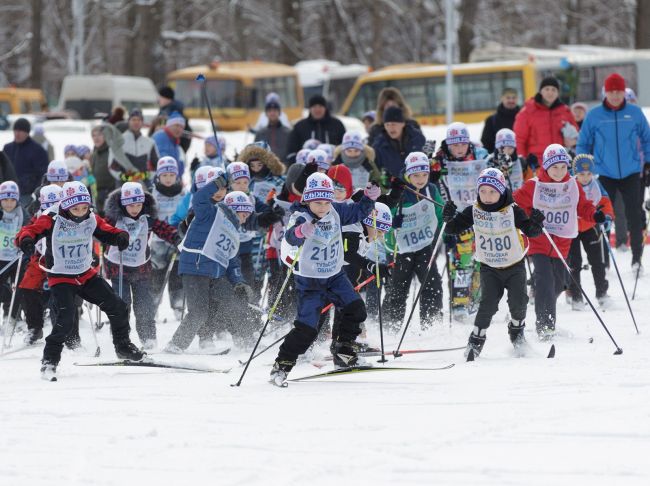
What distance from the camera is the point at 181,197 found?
11609 millimetres

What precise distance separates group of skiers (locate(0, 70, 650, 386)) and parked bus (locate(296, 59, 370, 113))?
87.2ft

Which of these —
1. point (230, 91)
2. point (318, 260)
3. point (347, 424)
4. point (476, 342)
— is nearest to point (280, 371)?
point (318, 260)

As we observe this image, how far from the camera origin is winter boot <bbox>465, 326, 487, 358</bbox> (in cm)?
857

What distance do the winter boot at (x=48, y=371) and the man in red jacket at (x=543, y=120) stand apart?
6.39m

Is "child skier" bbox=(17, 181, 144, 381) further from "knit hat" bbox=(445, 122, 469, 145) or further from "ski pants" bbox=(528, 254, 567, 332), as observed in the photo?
"knit hat" bbox=(445, 122, 469, 145)

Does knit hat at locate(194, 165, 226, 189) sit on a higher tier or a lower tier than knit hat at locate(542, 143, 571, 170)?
lower

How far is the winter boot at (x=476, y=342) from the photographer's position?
8570 mm

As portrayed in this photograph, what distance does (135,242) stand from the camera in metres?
10.2

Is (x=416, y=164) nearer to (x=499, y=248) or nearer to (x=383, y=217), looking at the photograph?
(x=383, y=217)

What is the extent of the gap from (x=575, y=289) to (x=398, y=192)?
247 cm

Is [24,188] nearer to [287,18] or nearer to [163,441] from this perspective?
[163,441]

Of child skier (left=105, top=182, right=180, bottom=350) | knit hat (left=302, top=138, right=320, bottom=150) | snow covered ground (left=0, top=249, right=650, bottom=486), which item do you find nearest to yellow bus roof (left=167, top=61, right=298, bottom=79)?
knit hat (left=302, top=138, right=320, bottom=150)

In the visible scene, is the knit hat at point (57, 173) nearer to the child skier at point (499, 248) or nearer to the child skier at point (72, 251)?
the child skier at point (72, 251)

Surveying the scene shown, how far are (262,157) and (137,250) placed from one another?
156 centimetres
